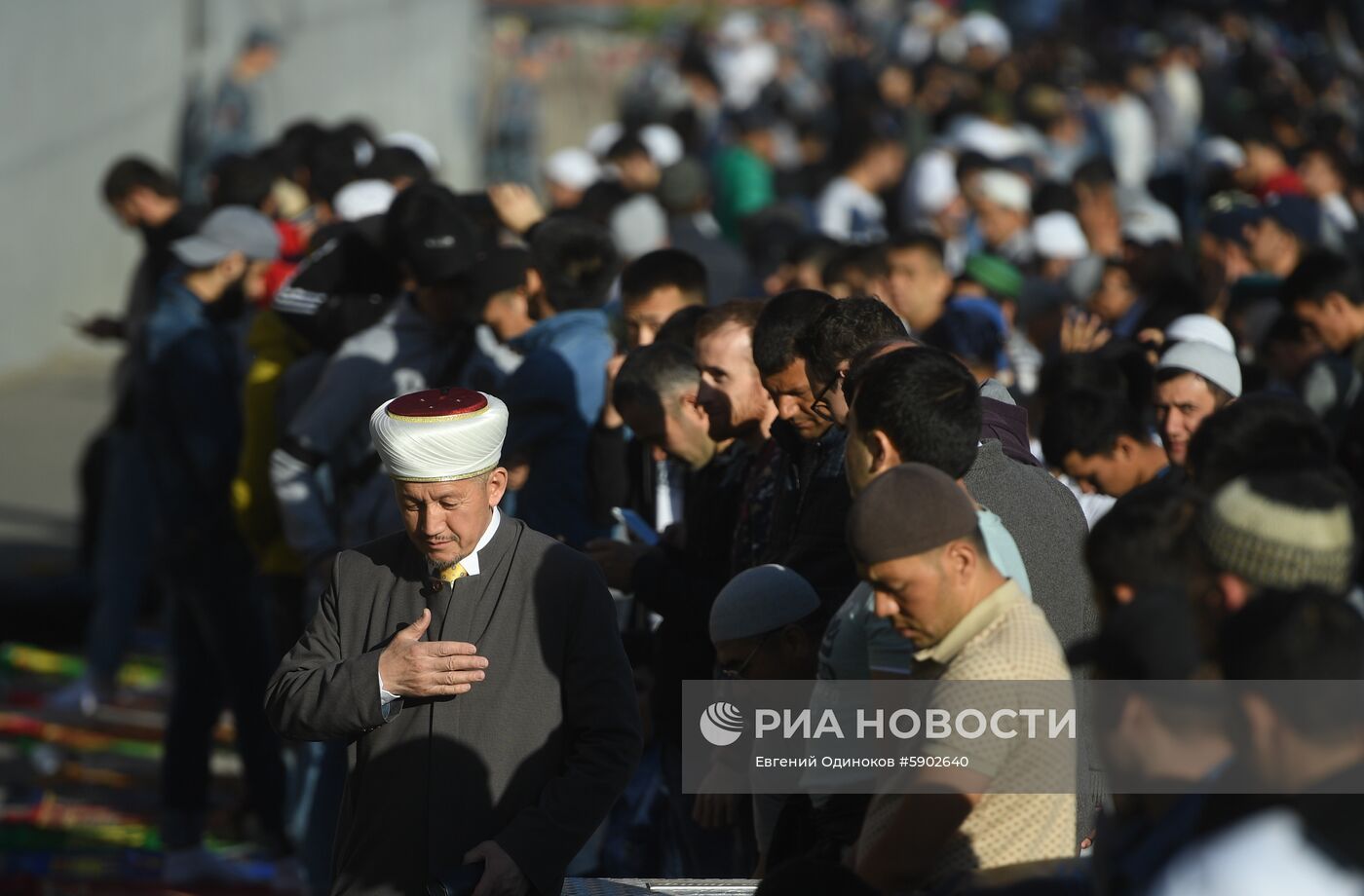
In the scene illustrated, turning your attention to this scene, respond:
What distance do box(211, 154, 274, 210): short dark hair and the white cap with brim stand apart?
4518 mm

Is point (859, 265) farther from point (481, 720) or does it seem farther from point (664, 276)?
point (481, 720)

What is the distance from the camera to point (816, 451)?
406 centimetres

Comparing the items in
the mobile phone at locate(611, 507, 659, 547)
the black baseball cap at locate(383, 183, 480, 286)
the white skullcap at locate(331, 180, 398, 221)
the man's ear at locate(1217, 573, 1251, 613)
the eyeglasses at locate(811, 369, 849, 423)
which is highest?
the man's ear at locate(1217, 573, 1251, 613)

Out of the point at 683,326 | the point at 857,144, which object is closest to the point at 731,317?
the point at 683,326

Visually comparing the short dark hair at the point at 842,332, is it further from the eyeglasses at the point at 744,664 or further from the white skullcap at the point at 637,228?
the white skullcap at the point at 637,228

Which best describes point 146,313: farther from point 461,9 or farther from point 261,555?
point 461,9

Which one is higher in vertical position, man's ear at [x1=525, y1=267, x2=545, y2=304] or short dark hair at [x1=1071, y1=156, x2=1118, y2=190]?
man's ear at [x1=525, y1=267, x2=545, y2=304]


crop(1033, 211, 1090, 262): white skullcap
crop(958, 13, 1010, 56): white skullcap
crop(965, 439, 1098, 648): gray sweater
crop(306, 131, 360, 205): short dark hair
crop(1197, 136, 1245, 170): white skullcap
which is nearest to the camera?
crop(965, 439, 1098, 648): gray sweater

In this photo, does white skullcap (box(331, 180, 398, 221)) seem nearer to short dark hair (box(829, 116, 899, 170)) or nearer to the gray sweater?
the gray sweater

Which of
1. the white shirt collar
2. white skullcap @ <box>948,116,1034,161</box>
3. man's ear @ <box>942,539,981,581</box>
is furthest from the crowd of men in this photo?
white skullcap @ <box>948,116,1034,161</box>

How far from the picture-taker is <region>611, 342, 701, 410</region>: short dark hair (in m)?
4.84

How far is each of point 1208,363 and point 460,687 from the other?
98.1 inches

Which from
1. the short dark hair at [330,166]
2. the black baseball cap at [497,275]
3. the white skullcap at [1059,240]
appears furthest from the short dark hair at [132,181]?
the white skullcap at [1059,240]

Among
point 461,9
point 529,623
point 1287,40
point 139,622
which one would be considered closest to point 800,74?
point 1287,40
